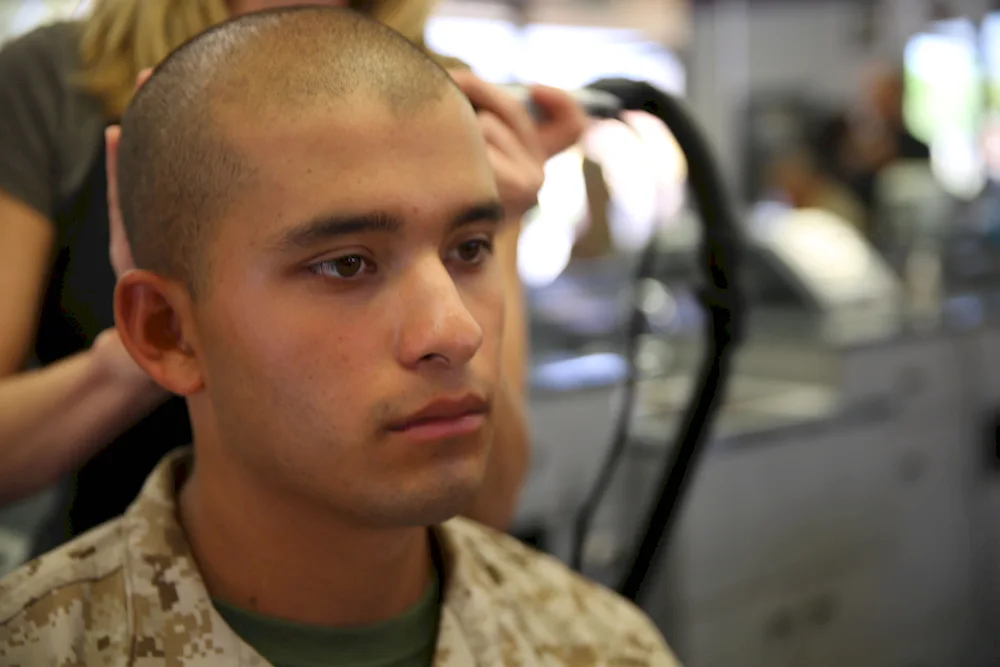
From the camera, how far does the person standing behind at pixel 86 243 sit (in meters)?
0.89

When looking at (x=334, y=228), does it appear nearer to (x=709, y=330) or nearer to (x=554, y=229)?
(x=709, y=330)

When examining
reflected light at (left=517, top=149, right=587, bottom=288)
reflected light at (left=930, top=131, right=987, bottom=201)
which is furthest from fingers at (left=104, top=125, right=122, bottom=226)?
reflected light at (left=930, top=131, right=987, bottom=201)

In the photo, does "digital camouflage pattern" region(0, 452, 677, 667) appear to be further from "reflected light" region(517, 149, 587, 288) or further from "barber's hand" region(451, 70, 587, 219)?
"reflected light" region(517, 149, 587, 288)

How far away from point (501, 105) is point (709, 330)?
17.3 inches

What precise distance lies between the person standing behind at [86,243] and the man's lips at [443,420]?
0.23m

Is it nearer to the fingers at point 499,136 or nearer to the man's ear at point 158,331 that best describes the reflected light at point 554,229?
the fingers at point 499,136

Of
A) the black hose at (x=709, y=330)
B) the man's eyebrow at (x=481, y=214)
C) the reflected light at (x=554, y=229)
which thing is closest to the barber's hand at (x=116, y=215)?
the man's eyebrow at (x=481, y=214)

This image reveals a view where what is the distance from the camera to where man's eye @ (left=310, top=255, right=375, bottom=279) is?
2.46 ft

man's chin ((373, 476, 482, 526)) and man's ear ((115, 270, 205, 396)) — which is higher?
man's ear ((115, 270, 205, 396))

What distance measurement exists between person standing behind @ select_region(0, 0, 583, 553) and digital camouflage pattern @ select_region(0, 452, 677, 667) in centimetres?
10

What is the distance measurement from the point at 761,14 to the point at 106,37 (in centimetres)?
478

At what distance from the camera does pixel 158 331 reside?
82cm

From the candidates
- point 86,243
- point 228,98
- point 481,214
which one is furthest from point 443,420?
point 86,243

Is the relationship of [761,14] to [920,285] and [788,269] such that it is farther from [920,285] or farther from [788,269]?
[788,269]
